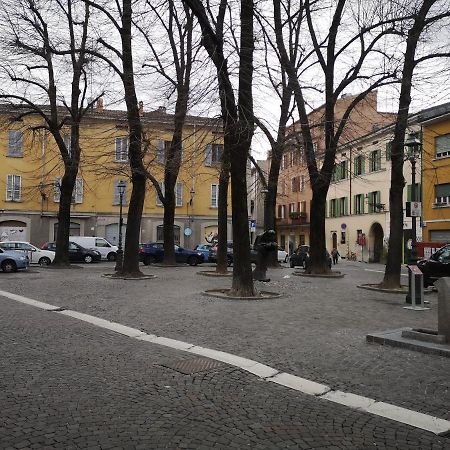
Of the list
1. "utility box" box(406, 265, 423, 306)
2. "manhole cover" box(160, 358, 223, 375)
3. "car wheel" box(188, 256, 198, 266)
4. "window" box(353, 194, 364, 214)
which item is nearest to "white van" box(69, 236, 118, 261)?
"car wheel" box(188, 256, 198, 266)

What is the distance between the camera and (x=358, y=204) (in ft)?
153

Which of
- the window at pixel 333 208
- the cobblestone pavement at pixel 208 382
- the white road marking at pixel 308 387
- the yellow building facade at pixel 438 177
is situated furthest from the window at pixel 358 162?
the white road marking at pixel 308 387

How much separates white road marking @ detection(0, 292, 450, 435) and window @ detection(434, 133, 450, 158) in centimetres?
3063

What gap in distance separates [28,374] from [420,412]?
4333mm

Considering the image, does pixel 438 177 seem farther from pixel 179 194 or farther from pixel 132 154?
pixel 179 194

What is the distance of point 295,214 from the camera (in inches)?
2291

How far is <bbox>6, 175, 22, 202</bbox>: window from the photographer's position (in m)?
44.7

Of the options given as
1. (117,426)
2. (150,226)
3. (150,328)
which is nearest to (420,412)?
(117,426)

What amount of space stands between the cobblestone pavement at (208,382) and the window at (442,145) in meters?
25.9

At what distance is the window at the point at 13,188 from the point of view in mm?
44656

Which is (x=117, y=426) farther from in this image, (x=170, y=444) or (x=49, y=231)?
(x=49, y=231)

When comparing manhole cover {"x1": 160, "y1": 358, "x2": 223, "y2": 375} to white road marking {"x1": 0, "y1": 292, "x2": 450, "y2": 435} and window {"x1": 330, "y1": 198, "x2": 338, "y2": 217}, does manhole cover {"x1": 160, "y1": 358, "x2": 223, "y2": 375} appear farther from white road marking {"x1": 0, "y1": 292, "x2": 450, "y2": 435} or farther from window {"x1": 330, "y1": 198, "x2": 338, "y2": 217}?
window {"x1": 330, "y1": 198, "x2": 338, "y2": 217}

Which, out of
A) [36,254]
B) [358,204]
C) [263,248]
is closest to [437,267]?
[263,248]

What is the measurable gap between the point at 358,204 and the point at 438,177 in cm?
1202
